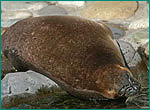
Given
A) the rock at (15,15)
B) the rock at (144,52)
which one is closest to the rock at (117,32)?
the rock at (144,52)

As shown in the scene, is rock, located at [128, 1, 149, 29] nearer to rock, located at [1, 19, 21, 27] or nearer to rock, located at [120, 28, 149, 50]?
rock, located at [120, 28, 149, 50]

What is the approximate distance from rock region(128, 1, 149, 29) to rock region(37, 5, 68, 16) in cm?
159

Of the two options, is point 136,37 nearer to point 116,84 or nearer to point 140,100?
point 140,100

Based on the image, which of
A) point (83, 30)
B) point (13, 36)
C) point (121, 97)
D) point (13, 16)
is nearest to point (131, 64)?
Answer: point (83, 30)

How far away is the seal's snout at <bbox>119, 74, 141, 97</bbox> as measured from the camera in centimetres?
455

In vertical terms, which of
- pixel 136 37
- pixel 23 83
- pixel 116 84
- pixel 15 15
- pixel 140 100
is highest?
pixel 15 15

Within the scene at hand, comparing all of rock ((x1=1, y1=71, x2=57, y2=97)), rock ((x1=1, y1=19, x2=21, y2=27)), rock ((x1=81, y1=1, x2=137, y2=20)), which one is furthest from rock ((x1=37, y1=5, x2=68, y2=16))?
rock ((x1=1, y1=71, x2=57, y2=97))

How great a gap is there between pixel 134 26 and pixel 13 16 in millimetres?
2806

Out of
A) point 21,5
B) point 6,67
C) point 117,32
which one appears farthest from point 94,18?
point 6,67

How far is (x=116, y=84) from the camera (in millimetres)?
4547

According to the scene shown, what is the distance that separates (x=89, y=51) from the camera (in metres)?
4.98

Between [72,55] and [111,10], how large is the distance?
3.75 m

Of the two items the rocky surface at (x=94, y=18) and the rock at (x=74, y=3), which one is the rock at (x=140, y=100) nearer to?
Answer: the rocky surface at (x=94, y=18)

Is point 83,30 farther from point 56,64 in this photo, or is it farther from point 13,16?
point 13,16
